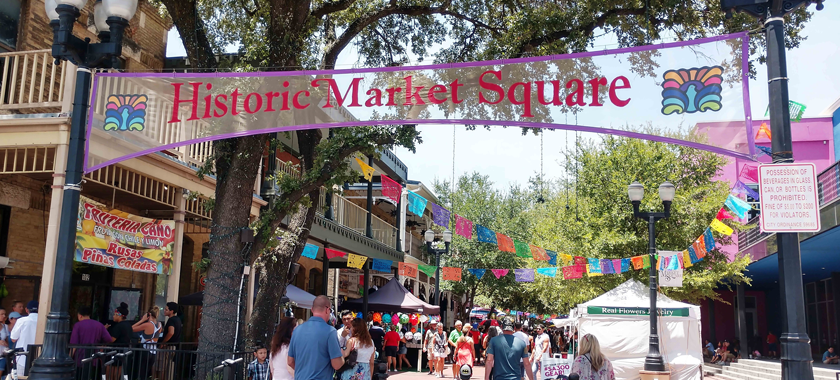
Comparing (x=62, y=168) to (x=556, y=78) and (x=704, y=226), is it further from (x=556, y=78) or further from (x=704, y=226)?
(x=704, y=226)

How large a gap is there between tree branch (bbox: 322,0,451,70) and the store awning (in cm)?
1152

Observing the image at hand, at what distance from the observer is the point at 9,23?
13.5m

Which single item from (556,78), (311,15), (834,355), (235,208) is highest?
A: (311,15)

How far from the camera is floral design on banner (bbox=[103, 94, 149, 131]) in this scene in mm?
9117

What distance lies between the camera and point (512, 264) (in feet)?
125

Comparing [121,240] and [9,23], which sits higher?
[9,23]

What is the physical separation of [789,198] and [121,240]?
10742 millimetres

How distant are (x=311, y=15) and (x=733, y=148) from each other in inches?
288

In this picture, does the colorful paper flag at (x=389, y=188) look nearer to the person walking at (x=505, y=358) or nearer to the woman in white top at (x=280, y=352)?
the person walking at (x=505, y=358)

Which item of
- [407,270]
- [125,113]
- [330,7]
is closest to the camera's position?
[125,113]

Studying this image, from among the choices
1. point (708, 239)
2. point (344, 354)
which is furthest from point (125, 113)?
point (708, 239)

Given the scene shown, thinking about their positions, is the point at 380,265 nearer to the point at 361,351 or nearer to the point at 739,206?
the point at 739,206

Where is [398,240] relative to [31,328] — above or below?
above

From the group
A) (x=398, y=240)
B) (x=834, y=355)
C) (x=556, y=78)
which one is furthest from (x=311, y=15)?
(x=834, y=355)
